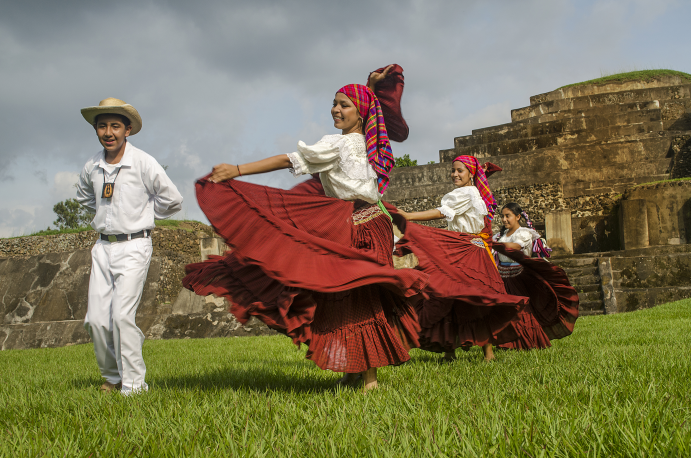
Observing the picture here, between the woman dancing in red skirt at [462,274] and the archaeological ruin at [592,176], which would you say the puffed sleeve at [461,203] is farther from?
the archaeological ruin at [592,176]

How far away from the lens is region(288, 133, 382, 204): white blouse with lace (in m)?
3.44

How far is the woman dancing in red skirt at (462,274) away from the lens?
4547 millimetres

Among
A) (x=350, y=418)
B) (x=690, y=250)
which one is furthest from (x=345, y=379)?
(x=690, y=250)

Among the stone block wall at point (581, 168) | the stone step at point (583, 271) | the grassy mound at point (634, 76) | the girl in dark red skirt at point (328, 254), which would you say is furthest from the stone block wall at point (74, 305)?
the grassy mound at point (634, 76)

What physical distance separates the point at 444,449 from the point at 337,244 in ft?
5.23

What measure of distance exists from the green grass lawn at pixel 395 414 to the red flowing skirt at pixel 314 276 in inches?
13.1

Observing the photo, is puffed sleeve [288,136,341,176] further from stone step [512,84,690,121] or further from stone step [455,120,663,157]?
stone step [512,84,690,121]

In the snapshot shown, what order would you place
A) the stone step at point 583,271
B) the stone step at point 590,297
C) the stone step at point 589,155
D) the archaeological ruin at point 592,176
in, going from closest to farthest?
the stone step at point 590,297, the stone step at point 583,271, the archaeological ruin at point 592,176, the stone step at point 589,155

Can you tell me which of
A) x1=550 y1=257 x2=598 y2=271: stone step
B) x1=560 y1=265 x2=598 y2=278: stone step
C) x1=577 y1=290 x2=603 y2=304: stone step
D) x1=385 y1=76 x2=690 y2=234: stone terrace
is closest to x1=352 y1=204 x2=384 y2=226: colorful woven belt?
x1=577 y1=290 x2=603 y2=304: stone step

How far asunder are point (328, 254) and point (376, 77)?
5.50 ft

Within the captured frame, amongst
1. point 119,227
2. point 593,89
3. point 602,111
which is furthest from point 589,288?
point 593,89

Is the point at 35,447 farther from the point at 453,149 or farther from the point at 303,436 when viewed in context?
the point at 453,149

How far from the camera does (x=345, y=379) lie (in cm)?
378

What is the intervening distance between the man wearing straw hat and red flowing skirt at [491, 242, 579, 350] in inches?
141
